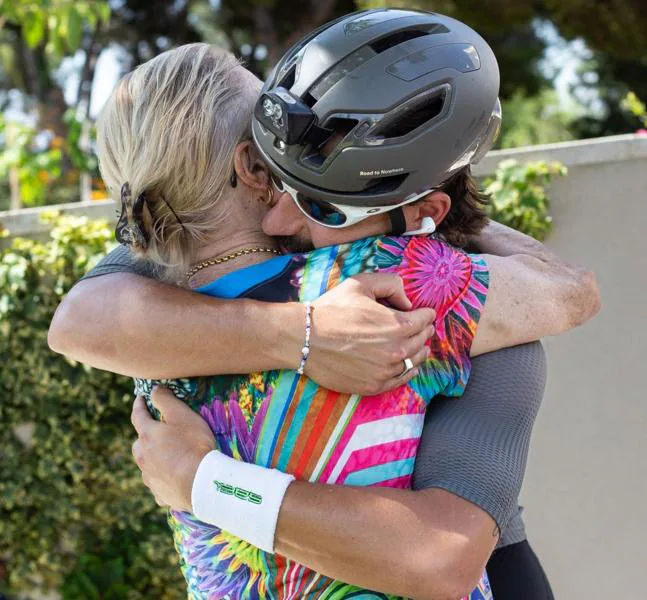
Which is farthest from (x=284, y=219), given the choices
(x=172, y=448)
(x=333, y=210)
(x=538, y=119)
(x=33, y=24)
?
(x=538, y=119)

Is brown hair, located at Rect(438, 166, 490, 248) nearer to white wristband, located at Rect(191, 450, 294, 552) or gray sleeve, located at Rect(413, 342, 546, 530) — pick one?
gray sleeve, located at Rect(413, 342, 546, 530)

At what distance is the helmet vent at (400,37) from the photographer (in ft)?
5.60

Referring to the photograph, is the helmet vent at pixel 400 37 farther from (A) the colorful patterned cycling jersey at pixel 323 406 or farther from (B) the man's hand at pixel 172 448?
(B) the man's hand at pixel 172 448

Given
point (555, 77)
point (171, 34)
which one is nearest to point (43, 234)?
point (555, 77)

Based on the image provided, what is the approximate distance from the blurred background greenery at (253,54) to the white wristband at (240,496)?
15.1 feet

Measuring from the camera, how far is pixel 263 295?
5.68 feet

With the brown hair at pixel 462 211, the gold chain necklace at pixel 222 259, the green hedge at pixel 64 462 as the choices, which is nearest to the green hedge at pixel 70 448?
the green hedge at pixel 64 462

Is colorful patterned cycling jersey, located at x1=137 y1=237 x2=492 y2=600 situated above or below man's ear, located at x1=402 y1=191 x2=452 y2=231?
below

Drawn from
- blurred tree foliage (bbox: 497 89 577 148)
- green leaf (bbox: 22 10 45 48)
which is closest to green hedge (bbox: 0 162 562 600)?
green leaf (bbox: 22 10 45 48)

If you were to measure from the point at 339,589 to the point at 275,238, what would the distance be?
69 cm

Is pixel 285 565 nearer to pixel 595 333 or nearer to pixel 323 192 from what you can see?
pixel 323 192

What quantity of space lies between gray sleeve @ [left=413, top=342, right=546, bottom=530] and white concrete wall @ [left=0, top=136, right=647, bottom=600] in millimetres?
2745

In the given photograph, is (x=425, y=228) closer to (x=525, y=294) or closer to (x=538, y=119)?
(x=525, y=294)

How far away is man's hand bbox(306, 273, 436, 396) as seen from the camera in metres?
1.63
